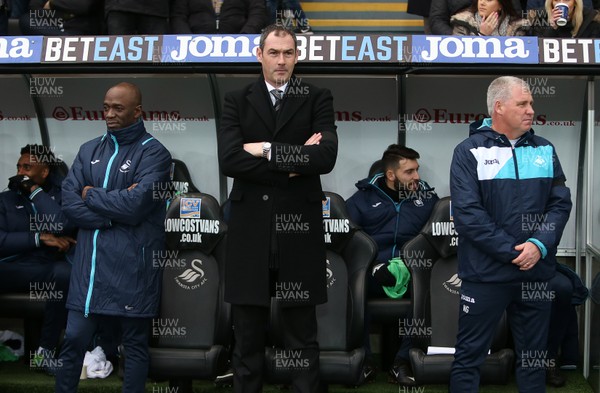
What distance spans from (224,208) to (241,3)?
2075mm

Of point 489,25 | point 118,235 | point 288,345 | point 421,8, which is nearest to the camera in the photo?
point 288,345

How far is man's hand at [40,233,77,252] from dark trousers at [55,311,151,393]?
3.98ft

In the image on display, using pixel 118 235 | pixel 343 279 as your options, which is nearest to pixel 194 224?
pixel 118 235

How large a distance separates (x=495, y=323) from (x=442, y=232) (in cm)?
103

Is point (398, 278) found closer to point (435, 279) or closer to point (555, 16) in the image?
point (435, 279)

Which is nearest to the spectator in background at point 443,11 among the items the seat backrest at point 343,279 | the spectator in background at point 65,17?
the seat backrest at point 343,279

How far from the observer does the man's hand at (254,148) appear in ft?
14.0

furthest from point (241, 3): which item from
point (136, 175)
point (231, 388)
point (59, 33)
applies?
point (231, 388)

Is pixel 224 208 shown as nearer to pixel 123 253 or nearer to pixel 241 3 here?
pixel 123 253

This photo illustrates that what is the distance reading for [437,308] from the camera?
5.49 meters

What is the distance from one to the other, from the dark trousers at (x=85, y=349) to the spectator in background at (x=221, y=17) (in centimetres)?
290

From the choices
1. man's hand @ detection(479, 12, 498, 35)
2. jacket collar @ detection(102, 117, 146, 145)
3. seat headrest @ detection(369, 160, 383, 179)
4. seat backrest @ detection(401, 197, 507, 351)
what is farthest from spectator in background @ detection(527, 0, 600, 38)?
jacket collar @ detection(102, 117, 146, 145)

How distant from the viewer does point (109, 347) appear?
6016 millimetres

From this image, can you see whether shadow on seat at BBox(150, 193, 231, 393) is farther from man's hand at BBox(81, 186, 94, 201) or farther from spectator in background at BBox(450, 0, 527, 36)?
spectator in background at BBox(450, 0, 527, 36)
